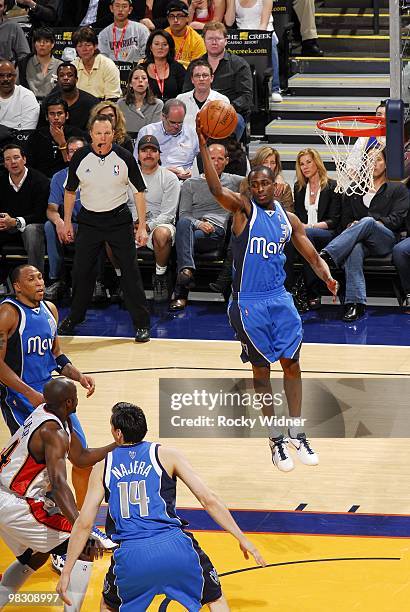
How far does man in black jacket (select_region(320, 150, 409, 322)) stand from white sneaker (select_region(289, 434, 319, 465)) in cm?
341

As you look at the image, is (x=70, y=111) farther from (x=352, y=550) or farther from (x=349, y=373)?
(x=352, y=550)

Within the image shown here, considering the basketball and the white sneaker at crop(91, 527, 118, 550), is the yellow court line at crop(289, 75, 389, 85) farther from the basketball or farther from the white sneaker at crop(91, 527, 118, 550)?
the white sneaker at crop(91, 527, 118, 550)

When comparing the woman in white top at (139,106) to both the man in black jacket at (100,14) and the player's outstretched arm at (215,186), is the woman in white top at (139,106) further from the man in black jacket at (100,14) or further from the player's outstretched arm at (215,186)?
the player's outstretched arm at (215,186)

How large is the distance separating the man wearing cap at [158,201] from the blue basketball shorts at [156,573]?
20.2 feet

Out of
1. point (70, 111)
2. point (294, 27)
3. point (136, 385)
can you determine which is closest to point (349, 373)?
point (136, 385)

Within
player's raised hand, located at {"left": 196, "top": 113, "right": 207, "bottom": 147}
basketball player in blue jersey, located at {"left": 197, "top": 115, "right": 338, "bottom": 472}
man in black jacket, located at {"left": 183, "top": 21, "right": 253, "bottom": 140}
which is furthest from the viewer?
man in black jacket, located at {"left": 183, "top": 21, "right": 253, "bottom": 140}

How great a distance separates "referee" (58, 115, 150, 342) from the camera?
34.1 ft

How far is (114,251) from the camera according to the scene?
10.6m

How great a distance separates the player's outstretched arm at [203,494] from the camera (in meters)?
5.43

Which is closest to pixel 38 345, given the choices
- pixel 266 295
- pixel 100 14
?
pixel 266 295

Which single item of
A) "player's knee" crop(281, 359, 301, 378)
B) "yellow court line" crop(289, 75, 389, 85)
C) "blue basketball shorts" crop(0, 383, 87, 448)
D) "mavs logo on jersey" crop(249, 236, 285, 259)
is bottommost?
"player's knee" crop(281, 359, 301, 378)

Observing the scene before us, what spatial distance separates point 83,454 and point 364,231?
5.26 meters

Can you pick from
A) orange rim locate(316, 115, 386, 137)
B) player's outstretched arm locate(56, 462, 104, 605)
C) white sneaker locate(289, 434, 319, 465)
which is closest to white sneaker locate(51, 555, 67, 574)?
player's outstretched arm locate(56, 462, 104, 605)

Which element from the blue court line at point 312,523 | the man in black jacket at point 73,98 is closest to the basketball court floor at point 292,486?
the blue court line at point 312,523
